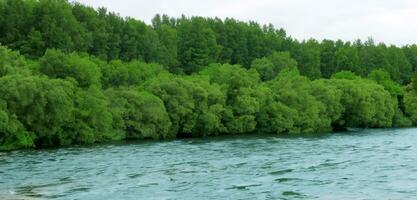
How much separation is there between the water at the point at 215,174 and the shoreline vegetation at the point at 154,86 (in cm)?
1240

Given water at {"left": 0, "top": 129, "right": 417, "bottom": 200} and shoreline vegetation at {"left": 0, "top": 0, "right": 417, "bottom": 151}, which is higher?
shoreline vegetation at {"left": 0, "top": 0, "right": 417, "bottom": 151}

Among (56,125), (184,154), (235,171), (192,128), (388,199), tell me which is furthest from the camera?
(192,128)

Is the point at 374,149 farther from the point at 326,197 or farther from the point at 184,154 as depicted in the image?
the point at 326,197

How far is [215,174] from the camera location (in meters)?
41.0

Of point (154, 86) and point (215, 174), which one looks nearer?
point (215, 174)

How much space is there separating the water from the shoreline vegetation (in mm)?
12405

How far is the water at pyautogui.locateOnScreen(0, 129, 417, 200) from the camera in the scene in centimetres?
3259

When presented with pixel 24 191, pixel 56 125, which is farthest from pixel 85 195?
pixel 56 125

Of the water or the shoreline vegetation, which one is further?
the shoreline vegetation

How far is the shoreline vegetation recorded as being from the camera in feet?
238

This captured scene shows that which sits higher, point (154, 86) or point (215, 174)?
point (154, 86)

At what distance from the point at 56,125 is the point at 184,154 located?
2110 cm

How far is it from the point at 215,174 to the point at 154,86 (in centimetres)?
5481

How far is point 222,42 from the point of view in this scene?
574 ft
